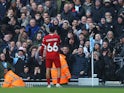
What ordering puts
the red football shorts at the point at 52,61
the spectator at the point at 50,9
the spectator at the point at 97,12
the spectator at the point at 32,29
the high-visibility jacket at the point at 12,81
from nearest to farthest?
the high-visibility jacket at the point at 12,81 → the red football shorts at the point at 52,61 → the spectator at the point at 97,12 → the spectator at the point at 32,29 → the spectator at the point at 50,9

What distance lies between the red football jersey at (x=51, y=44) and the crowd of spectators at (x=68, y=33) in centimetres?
141

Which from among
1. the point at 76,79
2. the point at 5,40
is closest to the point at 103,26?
the point at 76,79

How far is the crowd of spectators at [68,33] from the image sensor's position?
19938 millimetres

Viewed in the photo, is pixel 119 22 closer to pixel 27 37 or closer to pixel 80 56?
pixel 80 56

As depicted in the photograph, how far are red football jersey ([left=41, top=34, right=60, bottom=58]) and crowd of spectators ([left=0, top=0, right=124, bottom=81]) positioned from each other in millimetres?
1413

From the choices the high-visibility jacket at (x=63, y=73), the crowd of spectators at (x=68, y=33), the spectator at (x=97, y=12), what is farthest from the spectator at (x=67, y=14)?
the high-visibility jacket at (x=63, y=73)

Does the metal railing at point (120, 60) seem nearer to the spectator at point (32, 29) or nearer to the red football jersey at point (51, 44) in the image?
the red football jersey at point (51, 44)

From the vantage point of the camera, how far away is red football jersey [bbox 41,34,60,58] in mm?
18516

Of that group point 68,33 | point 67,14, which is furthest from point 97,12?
point 68,33

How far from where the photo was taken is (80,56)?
20.0m

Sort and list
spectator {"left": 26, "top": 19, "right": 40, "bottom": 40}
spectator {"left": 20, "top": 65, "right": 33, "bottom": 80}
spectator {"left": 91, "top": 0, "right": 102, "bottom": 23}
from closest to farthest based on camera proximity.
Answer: spectator {"left": 20, "top": 65, "right": 33, "bottom": 80} → spectator {"left": 91, "top": 0, "right": 102, "bottom": 23} → spectator {"left": 26, "top": 19, "right": 40, "bottom": 40}

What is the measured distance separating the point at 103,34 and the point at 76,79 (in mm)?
1840

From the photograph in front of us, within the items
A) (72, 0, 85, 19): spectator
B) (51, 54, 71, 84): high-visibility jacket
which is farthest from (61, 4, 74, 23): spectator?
Answer: (51, 54, 71, 84): high-visibility jacket

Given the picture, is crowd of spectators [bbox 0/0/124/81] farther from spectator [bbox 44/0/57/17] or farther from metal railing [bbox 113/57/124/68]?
metal railing [bbox 113/57/124/68]
